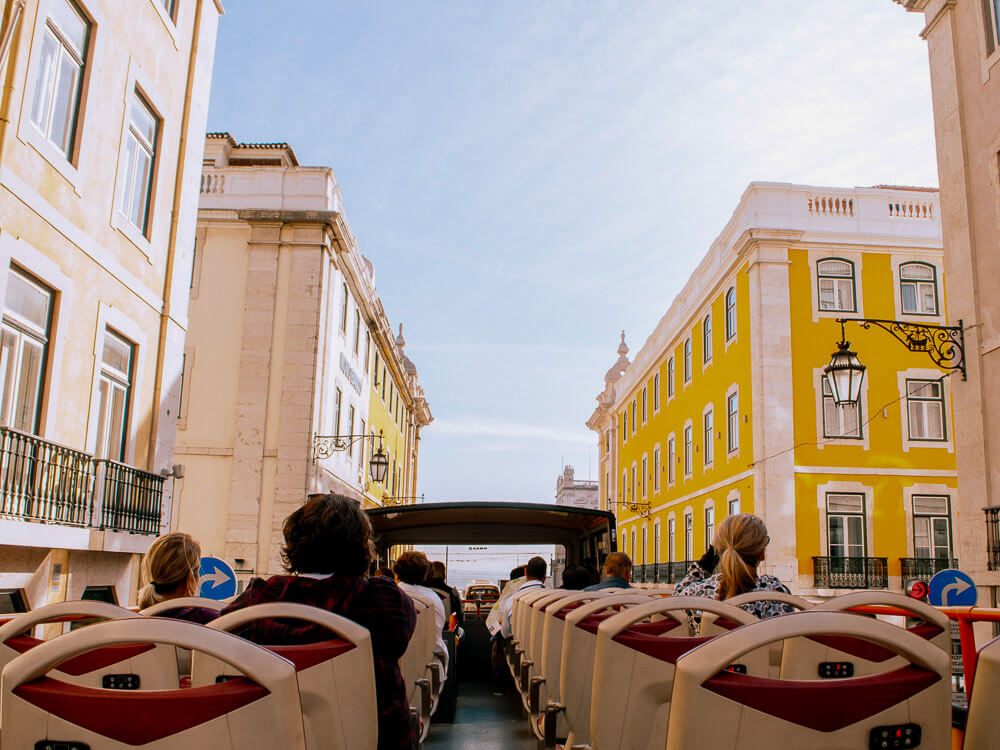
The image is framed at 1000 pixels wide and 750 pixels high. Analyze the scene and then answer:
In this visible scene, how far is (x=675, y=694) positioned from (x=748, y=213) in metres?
27.6

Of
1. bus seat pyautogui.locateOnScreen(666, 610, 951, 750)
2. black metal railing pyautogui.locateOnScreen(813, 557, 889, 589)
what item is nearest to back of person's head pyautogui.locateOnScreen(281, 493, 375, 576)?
bus seat pyautogui.locateOnScreen(666, 610, 951, 750)

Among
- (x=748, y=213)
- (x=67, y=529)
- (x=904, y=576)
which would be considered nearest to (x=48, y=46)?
(x=67, y=529)

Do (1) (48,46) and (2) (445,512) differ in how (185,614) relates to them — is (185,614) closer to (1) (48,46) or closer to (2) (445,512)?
(2) (445,512)

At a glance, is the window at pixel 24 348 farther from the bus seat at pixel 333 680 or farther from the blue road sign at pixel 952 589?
the blue road sign at pixel 952 589

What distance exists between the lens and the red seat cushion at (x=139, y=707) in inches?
84.0

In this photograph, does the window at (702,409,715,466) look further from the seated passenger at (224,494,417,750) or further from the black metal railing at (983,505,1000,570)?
the seated passenger at (224,494,417,750)

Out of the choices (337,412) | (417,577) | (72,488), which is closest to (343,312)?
(337,412)

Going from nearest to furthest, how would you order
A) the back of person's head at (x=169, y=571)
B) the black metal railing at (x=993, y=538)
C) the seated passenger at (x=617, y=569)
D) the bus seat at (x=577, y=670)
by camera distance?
the bus seat at (x=577, y=670) → the back of person's head at (x=169, y=571) → the seated passenger at (x=617, y=569) → the black metal railing at (x=993, y=538)

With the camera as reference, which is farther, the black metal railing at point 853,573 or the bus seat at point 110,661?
the black metal railing at point 853,573

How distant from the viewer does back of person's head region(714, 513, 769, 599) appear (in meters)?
4.81

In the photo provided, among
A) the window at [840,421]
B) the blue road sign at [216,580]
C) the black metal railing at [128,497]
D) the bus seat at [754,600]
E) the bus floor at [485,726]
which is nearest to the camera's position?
the bus seat at [754,600]

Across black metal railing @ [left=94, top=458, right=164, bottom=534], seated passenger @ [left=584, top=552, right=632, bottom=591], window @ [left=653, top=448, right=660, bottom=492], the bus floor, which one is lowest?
the bus floor

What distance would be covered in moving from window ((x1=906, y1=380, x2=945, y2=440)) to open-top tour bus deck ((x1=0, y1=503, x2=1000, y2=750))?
24.2 metres

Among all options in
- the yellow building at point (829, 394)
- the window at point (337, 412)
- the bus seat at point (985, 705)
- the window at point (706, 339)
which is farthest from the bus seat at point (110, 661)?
the window at point (706, 339)
